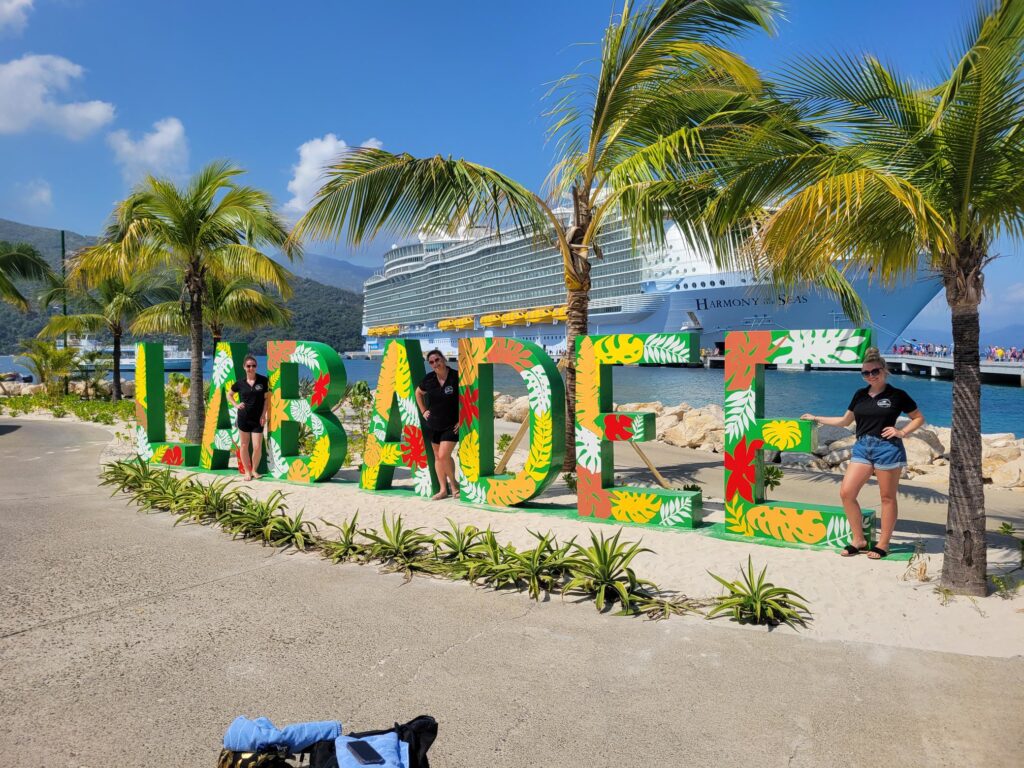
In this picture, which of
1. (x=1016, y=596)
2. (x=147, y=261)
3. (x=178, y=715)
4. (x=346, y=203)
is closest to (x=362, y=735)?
(x=178, y=715)

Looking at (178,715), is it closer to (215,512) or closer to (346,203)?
(215,512)

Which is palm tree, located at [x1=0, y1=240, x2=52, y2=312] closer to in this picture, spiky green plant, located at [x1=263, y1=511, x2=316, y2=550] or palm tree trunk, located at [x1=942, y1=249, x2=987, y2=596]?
spiky green plant, located at [x1=263, y1=511, x2=316, y2=550]

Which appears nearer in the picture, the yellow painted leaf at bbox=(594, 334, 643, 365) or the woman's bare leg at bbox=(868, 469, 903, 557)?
the woman's bare leg at bbox=(868, 469, 903, 557)

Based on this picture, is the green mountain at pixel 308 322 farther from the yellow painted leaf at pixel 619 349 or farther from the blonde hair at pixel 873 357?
the blonde hair at pixel 873 357

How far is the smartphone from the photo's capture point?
2346mm

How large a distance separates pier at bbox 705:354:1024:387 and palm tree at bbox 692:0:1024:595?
2609cm

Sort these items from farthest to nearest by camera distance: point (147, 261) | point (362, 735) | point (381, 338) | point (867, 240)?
point (381, 338) → point (147, 261) → point (867, 240) → point (362, 735)

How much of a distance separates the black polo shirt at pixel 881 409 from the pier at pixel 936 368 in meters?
25.8

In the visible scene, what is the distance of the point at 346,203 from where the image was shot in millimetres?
7949

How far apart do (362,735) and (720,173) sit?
16.0ft

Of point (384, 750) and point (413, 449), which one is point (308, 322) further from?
point (384, 750)

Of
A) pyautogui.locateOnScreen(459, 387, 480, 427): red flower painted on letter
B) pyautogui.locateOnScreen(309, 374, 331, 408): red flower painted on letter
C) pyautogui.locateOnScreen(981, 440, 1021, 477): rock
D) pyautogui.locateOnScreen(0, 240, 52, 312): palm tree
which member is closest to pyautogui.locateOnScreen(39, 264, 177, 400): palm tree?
pyautogui.locateOnScreen(0, 240, 52, 312): palm tree

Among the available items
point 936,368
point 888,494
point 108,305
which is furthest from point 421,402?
point 936,368

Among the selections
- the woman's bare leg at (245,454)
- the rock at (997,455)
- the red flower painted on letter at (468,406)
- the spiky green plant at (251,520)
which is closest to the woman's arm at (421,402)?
the red flower painted on letter at (468,406)
